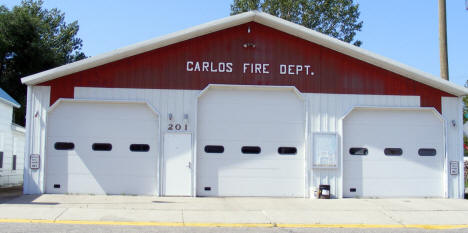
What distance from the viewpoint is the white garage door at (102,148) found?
1380cm

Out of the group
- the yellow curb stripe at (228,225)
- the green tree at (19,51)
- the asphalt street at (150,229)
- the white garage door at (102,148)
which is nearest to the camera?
the asphalt street at (150,229)

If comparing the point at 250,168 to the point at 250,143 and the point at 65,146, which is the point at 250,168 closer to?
the point at 250,143

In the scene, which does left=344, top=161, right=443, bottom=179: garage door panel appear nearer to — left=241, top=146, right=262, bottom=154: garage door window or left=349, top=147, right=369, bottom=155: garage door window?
left=349, top=147, right=369, bottom=155: garage door window

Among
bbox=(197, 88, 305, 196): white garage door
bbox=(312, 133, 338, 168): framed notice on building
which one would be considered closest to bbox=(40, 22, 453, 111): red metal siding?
bbox=(197, 88, 305, 196): white garage door

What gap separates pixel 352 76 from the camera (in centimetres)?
1445

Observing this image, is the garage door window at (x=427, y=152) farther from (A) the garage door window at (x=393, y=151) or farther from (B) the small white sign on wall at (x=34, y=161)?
(B) the small white sign on wall at (x=34, y=161)

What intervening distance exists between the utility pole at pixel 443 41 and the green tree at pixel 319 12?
17556 mm

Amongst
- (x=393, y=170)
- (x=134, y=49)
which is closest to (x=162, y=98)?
(x=134, y=49)

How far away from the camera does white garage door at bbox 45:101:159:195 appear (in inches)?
543

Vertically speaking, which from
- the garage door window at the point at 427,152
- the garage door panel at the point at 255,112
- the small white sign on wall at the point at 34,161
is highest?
the garage door panel at the point at 255,112

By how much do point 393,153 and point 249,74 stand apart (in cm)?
468

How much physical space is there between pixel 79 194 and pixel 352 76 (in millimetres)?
8190

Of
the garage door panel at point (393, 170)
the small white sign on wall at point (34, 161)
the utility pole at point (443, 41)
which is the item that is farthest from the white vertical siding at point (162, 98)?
the utility pole at point (443, 41)

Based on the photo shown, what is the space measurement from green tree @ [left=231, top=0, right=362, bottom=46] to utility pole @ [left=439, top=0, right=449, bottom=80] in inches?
691
